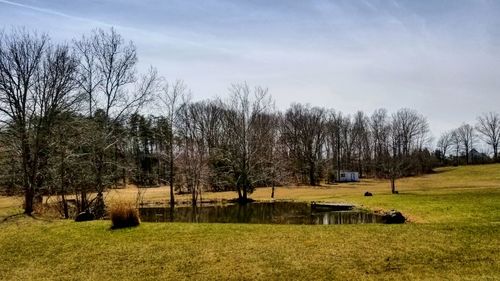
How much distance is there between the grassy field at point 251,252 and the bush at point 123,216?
1.28 ft

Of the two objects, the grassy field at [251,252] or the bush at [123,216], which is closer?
the grassy field at [251,252]

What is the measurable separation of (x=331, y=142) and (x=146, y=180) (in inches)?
1536

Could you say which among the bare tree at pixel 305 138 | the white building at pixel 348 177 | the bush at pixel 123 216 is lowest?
the white building at pixel 348 177

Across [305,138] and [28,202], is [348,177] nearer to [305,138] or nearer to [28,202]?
[305,138]

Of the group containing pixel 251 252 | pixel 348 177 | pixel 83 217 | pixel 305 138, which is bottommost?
pixel 348 177

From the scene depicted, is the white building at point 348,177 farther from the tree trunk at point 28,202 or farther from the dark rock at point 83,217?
the dark rock at point 83,217

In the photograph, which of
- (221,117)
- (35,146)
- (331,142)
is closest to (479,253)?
(35,146)

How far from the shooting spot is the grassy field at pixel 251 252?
8250 millimetres

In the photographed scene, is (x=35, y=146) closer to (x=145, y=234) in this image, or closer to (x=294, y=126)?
(x=145, y=234)

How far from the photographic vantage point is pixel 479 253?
901 centimetres

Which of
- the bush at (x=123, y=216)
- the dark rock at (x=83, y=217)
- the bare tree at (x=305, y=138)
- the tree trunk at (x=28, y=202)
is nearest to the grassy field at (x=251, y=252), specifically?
the bush at (x=123, y=216)

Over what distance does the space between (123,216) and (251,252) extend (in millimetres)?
5306

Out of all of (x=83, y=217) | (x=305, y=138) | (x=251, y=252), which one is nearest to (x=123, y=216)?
(x=83, y=217)

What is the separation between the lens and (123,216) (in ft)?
43.5
